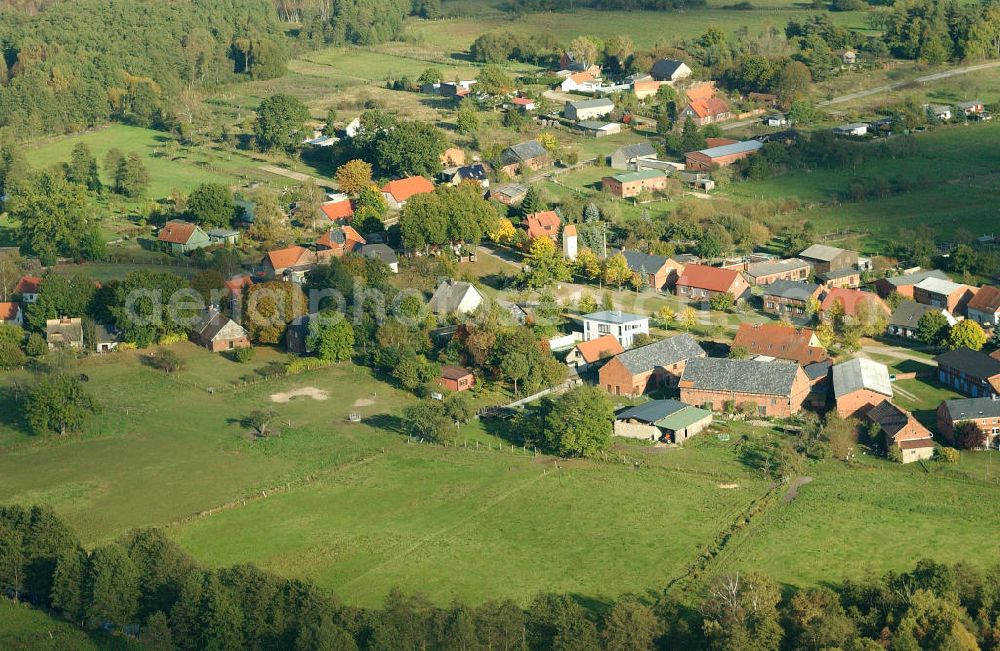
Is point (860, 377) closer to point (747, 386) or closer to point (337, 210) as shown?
point (747, 386)

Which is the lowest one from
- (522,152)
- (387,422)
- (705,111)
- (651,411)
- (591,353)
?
(387,422)

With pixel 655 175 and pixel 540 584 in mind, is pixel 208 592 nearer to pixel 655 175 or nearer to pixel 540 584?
pixel 540 584

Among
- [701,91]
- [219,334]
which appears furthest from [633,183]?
[219,334]

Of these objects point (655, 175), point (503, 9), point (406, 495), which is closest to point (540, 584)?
point (406, 495)

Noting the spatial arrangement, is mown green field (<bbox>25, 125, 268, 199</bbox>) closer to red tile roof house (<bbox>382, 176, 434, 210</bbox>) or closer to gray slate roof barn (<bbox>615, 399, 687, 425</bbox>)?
red tile roof house (<bbox>382, 176, 434, 210</bbox>)

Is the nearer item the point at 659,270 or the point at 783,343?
the point at 783,343

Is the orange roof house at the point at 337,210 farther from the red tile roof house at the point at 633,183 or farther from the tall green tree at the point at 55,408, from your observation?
the tall green tree at the point at 55,408

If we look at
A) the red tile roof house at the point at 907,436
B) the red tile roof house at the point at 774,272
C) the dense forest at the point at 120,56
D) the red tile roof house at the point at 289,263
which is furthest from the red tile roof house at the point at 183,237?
the red tile roof house at the point at 907,436
